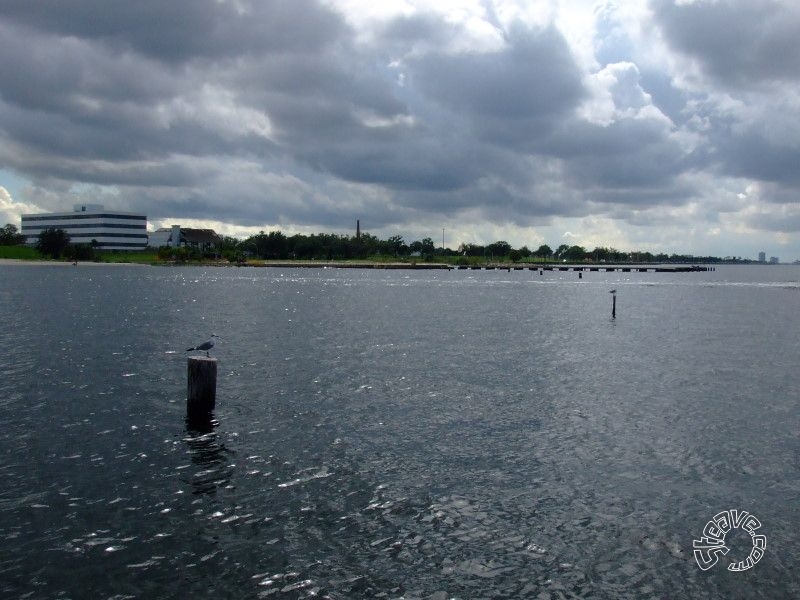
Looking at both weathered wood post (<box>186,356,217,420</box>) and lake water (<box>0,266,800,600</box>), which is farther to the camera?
weathered wood post (<box>186,356,217,420</box>)

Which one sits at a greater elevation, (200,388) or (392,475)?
(200,388)

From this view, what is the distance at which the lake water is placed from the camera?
48.2ft

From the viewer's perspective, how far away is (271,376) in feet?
124

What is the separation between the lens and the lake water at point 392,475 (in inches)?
578

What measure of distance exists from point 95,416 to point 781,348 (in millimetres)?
52490

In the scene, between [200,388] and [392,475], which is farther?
[200,388]

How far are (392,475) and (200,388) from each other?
1005 cm

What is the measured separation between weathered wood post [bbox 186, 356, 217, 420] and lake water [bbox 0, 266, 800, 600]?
46.1 inches

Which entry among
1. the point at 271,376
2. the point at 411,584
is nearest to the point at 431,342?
the point at 271,376

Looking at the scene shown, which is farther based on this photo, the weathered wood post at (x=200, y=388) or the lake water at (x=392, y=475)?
the weathered wood post at (x=200, y=388)

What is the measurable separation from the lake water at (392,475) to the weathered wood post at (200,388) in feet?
3.84

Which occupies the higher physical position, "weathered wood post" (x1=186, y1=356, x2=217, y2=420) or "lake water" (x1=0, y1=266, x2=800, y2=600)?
"weathered wood post" (x1=186, y1=356, x2=217, y2=420)

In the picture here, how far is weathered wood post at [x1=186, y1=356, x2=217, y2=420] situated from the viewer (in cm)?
2694

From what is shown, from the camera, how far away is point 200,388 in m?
27.0
